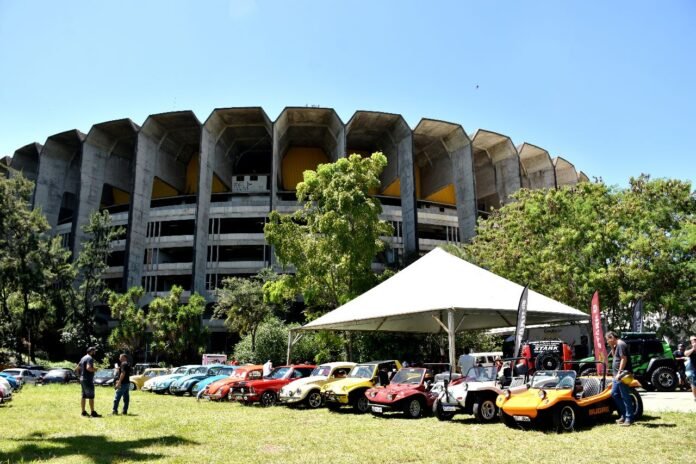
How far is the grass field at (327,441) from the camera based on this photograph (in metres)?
7.20

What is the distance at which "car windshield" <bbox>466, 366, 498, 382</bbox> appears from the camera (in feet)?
37.8

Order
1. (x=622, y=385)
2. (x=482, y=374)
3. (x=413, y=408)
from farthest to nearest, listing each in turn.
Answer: (x=413, y=408), (x=482, y=374), (x=622, y=385)

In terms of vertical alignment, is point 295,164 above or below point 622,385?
above

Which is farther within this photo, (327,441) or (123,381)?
(123,381)

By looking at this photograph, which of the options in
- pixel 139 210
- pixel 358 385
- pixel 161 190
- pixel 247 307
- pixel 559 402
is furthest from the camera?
pixel 161 190

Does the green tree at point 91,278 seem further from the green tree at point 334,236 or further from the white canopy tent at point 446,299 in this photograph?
the white canopy tent at point 446,299

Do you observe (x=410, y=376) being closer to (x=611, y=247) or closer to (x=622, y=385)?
(x=622, y=385)

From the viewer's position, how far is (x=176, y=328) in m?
36.9

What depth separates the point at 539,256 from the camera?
24.5 metres

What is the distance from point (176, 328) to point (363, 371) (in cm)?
2593

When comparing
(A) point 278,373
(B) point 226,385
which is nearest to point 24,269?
(B) point 226,385

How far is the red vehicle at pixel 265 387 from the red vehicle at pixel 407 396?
4352 millimetres

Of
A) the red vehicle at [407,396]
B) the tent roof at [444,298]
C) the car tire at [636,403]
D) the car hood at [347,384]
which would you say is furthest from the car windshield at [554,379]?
the car hood at [347,384]

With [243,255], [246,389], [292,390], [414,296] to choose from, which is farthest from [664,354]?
[243,255]
